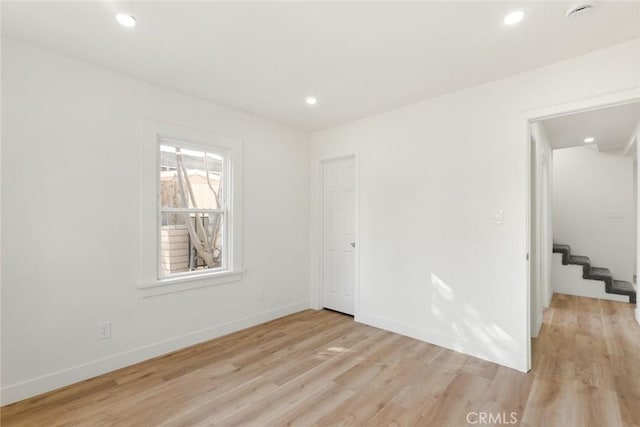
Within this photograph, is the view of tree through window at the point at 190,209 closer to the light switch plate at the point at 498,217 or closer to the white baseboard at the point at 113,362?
the white baseboard at the point at 113,362

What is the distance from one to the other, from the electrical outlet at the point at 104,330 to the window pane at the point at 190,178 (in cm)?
113

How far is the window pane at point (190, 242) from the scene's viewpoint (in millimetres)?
2980

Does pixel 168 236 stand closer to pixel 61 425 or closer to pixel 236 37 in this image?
pixel 61 425

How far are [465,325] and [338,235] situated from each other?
1.89 metres

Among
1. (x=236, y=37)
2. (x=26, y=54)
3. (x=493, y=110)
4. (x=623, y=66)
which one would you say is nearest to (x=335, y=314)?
(x=493, y=110)

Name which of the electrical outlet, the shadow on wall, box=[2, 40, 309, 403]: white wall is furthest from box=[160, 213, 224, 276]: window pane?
the shadow on wall

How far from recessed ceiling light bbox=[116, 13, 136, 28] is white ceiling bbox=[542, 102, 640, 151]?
12.0 feet

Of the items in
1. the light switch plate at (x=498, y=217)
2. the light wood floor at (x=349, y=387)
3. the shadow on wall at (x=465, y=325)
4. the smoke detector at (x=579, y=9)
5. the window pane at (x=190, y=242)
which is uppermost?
the smoke detector at (x=579, y=9)

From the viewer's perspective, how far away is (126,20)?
191 centimetres

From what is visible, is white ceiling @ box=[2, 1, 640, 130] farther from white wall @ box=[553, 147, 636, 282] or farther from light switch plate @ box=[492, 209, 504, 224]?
white wall @ box=[553, 147, 636, 282]

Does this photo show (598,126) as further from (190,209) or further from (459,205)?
(190,209)

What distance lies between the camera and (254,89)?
9.59 feet

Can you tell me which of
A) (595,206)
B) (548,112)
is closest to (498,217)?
(548,112)

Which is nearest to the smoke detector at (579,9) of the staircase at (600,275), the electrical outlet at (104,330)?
the electrical outlet at (104,330)
